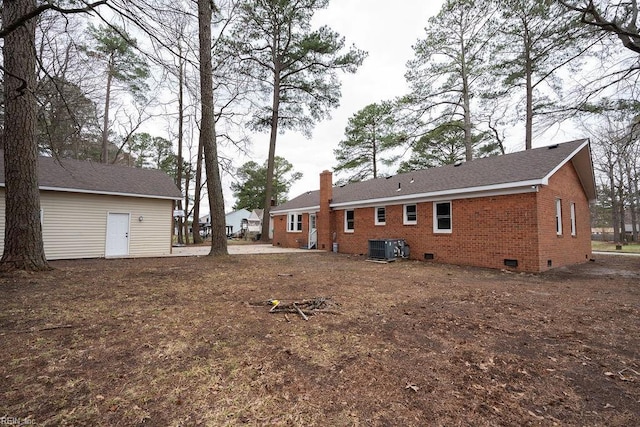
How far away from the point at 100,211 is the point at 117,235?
124 centimetres

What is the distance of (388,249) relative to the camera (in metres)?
11.3

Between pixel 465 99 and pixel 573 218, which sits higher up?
pixel 465 99

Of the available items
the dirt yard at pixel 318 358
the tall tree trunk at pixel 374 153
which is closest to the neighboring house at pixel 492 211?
the dirt yard at pixel 318 358

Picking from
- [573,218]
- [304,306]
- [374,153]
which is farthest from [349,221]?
[374,153]

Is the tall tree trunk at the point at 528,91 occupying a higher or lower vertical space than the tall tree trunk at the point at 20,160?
higher

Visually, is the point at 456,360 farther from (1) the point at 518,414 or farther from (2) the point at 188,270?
(2) the point at 188,270

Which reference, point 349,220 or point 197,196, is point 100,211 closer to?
point 197,196

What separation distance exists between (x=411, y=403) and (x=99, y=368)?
2.89 m

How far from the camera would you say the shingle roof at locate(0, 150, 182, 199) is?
11.3 meters

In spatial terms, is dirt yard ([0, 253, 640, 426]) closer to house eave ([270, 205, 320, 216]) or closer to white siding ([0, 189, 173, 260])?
white siding ([0, 189, 173, 260])

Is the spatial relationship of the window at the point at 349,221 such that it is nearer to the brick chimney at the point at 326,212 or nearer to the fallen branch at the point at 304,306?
the brick chimney at the point at 326,212

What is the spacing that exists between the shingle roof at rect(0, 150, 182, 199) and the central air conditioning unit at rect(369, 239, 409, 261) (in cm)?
952

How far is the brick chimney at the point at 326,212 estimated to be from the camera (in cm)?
1619

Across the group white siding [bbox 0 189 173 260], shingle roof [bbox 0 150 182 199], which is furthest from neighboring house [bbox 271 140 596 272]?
shingle roof [bbox 0 150 182 199]
